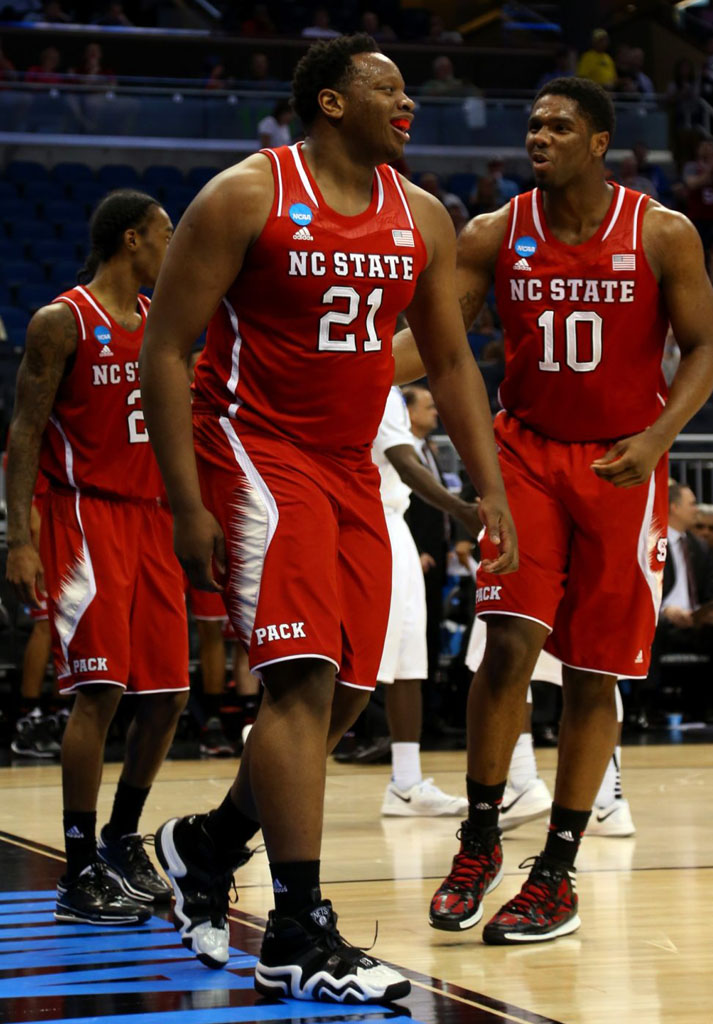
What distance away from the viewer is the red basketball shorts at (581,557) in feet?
13.4

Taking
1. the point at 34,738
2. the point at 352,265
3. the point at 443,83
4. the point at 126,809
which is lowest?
the point at 34,738

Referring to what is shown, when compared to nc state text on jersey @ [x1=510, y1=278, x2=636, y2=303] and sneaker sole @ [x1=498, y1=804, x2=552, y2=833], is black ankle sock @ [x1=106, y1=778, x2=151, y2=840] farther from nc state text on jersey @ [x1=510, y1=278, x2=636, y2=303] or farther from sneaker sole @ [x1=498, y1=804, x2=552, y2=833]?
sneaker sole @ [x1=498, y1=804, x2=552, y2=833]

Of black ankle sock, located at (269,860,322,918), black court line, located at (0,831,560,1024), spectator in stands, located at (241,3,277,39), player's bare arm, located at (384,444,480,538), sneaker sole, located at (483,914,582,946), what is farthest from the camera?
spectator in stands, located at (241,3,277,39)

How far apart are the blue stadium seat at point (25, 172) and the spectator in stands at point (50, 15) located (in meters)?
3.33

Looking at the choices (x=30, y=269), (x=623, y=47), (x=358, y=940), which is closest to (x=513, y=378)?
(x=358, y=940)

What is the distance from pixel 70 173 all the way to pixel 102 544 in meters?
12.5

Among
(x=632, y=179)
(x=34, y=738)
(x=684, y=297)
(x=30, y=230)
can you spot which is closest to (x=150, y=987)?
(x=684, y=297)

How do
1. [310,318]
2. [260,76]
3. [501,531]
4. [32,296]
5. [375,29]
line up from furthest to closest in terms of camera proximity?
1. [375,29]
2. [260,76]
3. [32,296]
4. [501,531]
5. [310,318]

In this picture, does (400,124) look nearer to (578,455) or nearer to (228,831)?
(578,455)

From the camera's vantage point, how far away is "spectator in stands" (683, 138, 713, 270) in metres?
16.7

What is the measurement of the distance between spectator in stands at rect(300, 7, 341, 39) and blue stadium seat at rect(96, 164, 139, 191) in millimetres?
3906

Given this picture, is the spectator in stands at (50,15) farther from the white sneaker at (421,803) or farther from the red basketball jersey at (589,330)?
the red basketball jersey at (589,330)

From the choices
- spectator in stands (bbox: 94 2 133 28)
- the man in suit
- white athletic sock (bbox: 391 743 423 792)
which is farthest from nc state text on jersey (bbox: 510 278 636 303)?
spectator in stands (bbox: 94 2 133 28)

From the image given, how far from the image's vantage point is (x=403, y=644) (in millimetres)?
6754
